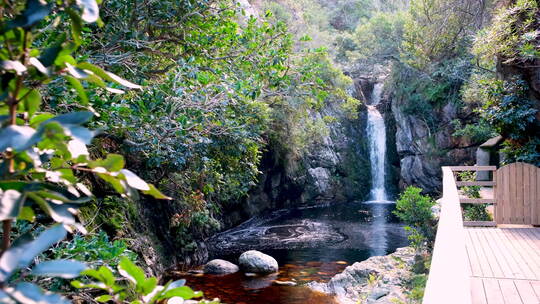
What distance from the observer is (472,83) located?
584 inches

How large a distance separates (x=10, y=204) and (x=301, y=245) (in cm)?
1097

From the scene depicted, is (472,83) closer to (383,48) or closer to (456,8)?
(456,8)

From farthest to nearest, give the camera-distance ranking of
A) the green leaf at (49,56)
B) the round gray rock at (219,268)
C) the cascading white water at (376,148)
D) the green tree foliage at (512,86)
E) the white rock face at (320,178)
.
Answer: the cascading white water at (376,148) < the white rock face at (320,178) < the round gray rock at (219,268) < the green tree foliage at (512,86) < the green leaf at (49,56)

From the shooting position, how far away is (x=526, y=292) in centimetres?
376

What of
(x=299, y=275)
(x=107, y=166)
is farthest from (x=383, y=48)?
(x=107, y=166)

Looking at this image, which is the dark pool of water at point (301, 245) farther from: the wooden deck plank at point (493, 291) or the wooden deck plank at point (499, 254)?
the wooden deck plank at point (493, 291)

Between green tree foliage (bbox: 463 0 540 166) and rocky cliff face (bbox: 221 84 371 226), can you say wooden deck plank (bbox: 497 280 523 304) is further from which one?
rocky cliff face (bbox: 221 84 371 226)

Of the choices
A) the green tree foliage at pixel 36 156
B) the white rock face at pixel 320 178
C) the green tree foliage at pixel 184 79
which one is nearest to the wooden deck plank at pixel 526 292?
the green tree foliage at pixel 184 79

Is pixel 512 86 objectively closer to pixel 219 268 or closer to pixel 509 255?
pixel 509 255

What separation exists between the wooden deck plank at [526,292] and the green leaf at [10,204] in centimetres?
406

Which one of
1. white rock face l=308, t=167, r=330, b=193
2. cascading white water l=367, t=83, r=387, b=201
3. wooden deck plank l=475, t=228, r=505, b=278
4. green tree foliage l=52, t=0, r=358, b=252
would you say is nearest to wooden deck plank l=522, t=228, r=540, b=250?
wooden deck plank l=475, t=228, r=505, b=278

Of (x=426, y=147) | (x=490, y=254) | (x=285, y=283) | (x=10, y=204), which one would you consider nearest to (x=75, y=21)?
(x=10, y=204)

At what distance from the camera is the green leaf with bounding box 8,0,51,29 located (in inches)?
30.4

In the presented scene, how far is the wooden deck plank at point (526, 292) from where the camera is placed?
3572mm
